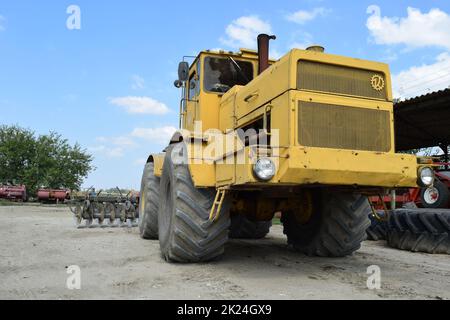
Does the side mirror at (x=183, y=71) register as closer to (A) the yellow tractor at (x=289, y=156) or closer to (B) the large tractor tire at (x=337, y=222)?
(A) the yellow tractor at (x=289, y=156)

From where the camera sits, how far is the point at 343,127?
16.8 feet

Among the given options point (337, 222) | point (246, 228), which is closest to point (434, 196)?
point (246, 228)

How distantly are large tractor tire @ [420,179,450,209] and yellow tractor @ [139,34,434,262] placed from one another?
Answer: 5.28 m

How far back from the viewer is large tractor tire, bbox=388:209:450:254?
7789mm

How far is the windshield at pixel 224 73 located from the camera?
7.10 metres

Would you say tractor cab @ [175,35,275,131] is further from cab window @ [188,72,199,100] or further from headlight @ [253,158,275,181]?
headlight @ [253,158,275,181]

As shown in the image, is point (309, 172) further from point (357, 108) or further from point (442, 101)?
point (442, 101)

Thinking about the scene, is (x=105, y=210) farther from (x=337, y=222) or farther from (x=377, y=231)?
(x=337, y=222)

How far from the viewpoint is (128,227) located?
472 inches

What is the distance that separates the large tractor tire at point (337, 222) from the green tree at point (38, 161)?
1632 inches

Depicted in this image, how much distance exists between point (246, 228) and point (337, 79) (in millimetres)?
4885

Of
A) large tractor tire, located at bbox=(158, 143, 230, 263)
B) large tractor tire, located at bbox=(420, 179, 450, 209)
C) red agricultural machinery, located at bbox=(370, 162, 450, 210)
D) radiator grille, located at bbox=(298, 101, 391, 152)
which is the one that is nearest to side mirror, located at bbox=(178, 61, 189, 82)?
large tractor tire, located at bbox=(158, 143, 230, 263)

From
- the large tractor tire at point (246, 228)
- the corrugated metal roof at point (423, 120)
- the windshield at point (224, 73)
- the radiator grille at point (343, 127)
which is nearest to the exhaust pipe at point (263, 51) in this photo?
the windshield at point (224, 73)

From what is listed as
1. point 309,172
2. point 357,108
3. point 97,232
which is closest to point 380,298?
point 309,172
